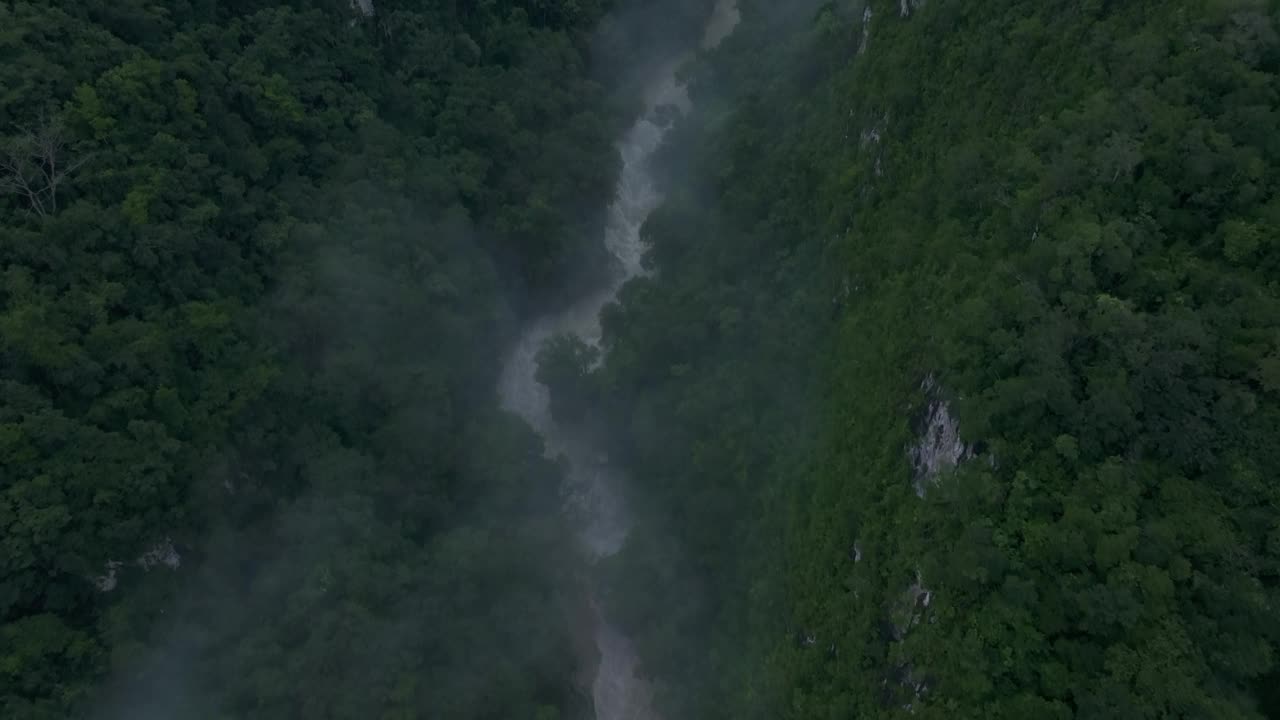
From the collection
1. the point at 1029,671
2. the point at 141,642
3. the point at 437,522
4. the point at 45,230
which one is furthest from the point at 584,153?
the point at 1029,671

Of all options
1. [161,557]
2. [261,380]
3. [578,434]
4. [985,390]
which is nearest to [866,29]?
[985,390]

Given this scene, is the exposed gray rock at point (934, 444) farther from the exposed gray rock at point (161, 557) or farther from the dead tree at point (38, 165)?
the dead tree at point (38, 165)

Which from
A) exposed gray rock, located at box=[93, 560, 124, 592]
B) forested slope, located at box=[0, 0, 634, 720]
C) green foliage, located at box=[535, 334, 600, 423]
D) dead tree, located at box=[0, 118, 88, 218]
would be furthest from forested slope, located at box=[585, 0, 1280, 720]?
dead tree, located at box=[0, 118, 88, 218]

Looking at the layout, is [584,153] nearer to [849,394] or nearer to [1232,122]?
Result: [849,394]

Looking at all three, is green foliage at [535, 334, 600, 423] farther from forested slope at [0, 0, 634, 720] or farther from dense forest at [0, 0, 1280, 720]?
forested slope at [0, 0, 634, 720]

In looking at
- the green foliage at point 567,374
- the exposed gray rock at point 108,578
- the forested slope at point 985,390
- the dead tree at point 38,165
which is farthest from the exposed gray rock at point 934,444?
the dead tree at point 38,165

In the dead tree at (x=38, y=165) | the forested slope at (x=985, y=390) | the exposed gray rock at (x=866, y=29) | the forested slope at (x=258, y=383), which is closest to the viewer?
the forested slope at (x=985, y=390)

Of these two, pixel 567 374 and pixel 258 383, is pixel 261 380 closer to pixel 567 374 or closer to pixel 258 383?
pixel 258 383
